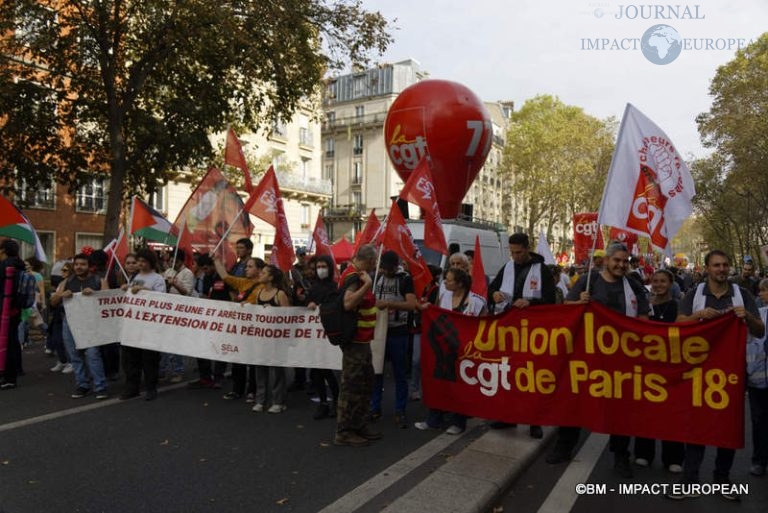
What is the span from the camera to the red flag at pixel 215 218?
314 inches

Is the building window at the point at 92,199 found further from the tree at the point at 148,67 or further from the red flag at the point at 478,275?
the red flag at the point at 478,275

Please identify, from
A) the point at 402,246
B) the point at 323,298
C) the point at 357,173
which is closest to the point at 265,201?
the point at 402,246

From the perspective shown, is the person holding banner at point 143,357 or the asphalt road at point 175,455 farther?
the person holding banner at point 143,357

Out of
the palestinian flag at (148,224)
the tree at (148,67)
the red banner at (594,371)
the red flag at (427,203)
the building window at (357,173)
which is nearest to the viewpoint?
the red banner at (594,371)

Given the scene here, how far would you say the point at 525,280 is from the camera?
574 cm

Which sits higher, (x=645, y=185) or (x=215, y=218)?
(x=645, y=185)

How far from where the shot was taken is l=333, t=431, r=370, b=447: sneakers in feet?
17.9

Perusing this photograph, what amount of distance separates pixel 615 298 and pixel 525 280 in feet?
3.04

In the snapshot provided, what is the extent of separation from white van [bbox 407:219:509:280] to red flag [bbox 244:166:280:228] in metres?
4.66

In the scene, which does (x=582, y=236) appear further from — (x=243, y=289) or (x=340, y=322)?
(x=340, y=322)

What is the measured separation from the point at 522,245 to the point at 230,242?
416 centimetres

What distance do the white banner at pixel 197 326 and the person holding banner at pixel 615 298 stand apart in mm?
2702

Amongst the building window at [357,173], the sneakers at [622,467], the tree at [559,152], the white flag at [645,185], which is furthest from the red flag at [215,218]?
the building window at [357,173]

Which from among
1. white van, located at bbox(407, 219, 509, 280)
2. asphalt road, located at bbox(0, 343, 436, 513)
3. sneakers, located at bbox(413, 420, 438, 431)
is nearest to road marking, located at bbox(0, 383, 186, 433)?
asphalt road, located at bbox(0, 343, 436, 513)
